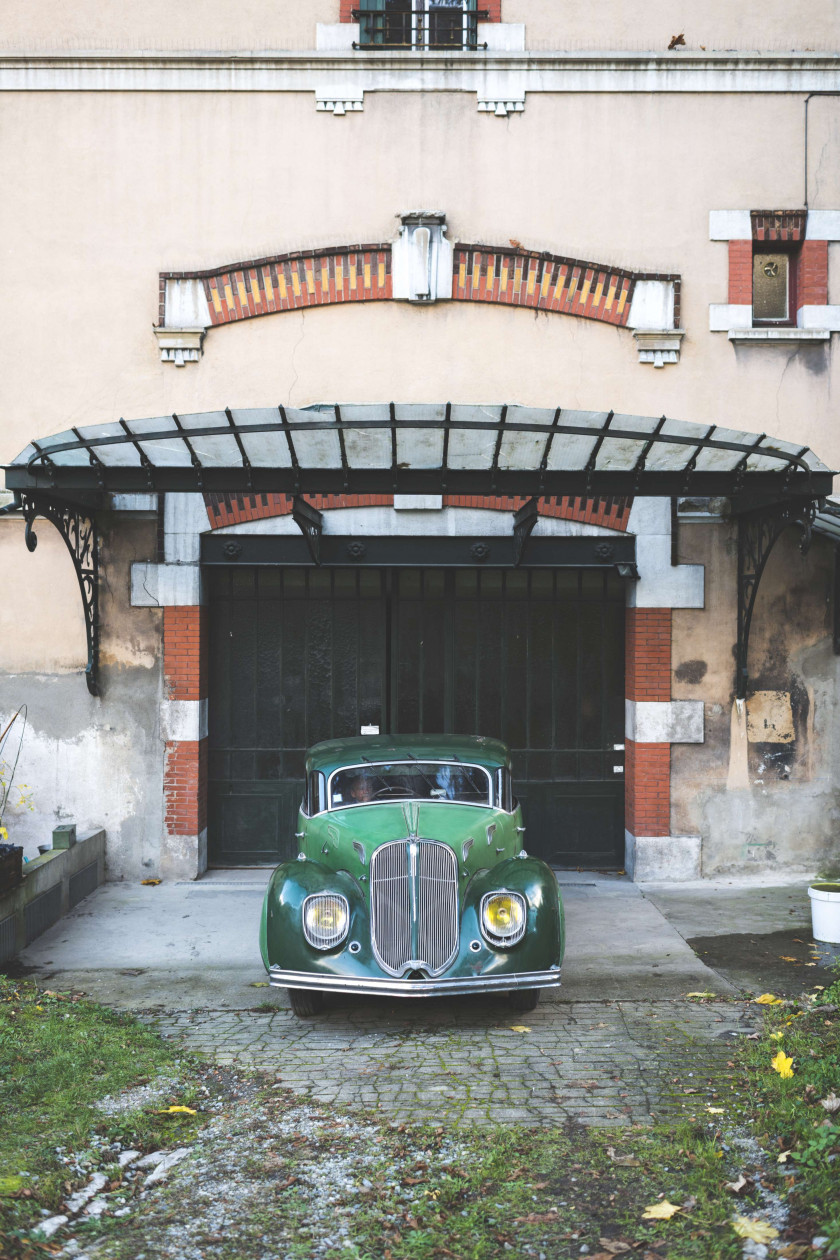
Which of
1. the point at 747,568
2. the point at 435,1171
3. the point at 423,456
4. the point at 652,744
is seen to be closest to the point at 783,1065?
the point at 435,1171

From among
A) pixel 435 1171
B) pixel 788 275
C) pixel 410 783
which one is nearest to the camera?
pixel 435 1171

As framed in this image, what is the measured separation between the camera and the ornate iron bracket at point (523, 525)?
26.6 feet

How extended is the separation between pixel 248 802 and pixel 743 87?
8.09 metres

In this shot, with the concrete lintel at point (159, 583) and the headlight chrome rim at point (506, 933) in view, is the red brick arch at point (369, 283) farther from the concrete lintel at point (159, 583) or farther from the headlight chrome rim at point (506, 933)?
the headlight chrome rim at point (506, 933)

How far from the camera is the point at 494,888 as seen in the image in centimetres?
553

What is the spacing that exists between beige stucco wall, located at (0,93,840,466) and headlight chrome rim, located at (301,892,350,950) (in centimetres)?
502

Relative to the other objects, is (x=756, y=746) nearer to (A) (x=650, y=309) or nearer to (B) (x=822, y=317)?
(B) (x=822, y=317)

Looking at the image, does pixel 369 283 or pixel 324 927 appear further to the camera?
pixel 369 283

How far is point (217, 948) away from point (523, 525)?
14.0 ft

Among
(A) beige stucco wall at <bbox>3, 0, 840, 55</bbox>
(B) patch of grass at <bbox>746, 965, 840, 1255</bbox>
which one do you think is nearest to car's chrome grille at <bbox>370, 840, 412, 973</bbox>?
(B) patch of grass at <bbox>746, 965, 840, 1255</bbox>

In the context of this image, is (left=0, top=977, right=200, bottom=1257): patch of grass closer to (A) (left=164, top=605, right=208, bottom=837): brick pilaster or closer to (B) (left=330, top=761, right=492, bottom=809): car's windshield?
(B) (left=330, top=761, right=492, bottom=809): car's windshield

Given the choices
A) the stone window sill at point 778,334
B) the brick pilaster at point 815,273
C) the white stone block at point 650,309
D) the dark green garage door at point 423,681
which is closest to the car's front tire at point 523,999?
the dark green garage door at point 423,681

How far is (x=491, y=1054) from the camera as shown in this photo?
521 centimetres

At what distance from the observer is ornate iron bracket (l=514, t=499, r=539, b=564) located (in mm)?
8094
